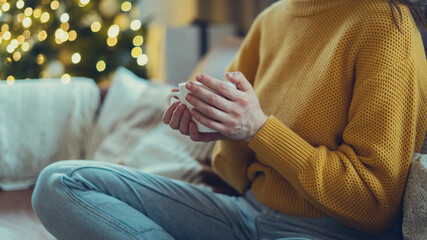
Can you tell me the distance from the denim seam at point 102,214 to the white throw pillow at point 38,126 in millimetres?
741

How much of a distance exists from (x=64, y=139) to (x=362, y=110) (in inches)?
Answer: 43.8

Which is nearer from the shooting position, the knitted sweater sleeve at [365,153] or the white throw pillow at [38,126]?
the knitted sweater sleeve at [365,153]

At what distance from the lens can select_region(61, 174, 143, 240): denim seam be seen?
845 mm

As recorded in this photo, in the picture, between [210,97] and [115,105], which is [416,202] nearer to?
[210,97]

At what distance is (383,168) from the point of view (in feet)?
2.68

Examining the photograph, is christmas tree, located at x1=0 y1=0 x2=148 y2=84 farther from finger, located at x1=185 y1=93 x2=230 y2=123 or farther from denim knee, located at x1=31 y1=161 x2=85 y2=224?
finger, located at x1=185 y1=93 x2=230 y2=123

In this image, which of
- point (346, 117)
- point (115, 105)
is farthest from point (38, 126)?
point (346, 117)

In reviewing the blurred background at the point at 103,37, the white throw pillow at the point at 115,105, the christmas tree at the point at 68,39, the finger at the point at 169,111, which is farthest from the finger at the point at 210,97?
the christmas tree at the point at 68,39

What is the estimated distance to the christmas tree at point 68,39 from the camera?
2232 millimetres

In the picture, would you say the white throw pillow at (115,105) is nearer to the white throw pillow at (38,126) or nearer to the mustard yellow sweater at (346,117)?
the white throw pillow at (38,126)

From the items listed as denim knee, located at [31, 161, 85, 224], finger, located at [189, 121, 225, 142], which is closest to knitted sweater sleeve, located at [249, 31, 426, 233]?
finger, located at [189, 121, 225, 142]

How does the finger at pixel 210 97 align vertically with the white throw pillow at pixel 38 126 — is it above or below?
above

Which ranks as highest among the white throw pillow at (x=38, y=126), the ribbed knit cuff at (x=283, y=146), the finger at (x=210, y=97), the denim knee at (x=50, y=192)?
the finger at (x=210, y=97)

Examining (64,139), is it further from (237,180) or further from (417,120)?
(417,120)
